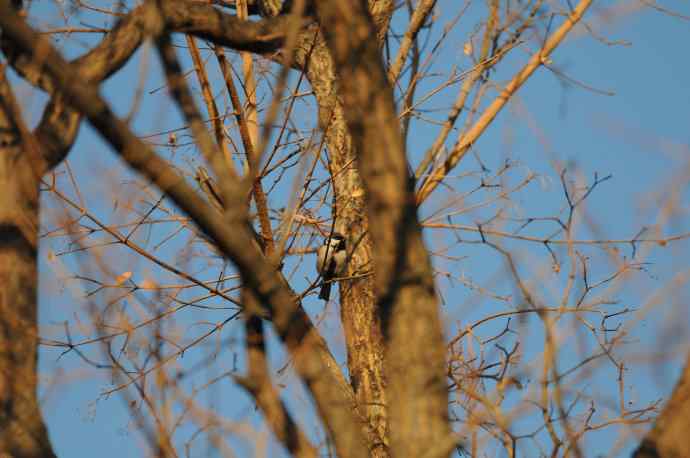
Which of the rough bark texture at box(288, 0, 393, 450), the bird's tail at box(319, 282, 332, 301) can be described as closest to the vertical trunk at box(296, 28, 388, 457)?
the rough bark texture at box(288, 0, 393, 450)

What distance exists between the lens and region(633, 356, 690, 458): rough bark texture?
6.66ft

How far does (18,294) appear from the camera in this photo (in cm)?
242

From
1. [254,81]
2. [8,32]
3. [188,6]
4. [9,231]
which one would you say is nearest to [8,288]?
[9,231]

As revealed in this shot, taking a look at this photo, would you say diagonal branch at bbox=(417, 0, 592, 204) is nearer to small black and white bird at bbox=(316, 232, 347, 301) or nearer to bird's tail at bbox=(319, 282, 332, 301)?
small black and white bird at bbox=(316, 232, 347, 301)

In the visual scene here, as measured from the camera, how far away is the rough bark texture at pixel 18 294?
229 cm

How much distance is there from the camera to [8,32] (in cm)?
210

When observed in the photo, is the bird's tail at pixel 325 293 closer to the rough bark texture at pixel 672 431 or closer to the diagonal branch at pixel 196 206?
the diagonal branch at pixel 196 206

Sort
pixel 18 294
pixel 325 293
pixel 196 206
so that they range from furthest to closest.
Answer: pixel 325 293
pixel 18 294
pixel 196 206

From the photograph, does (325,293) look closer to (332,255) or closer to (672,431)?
(332,255)

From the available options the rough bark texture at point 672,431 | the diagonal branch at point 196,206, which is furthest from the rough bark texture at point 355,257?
the rough bark texture at point 672,431

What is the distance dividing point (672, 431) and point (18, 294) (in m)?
1.74

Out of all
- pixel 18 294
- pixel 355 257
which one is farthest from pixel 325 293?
pixel 18 294

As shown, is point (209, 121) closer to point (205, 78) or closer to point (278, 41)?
point (205, 78)

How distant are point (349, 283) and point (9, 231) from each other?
2.58 meters
